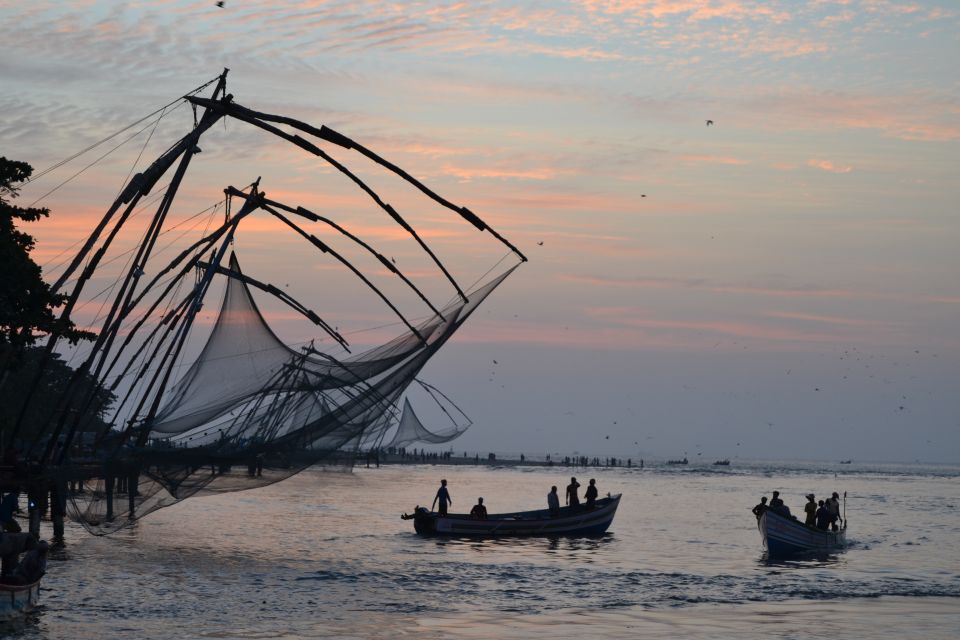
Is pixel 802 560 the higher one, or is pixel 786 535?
pixel 786 535

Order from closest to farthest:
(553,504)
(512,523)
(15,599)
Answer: (15,599), (512,523), (553,504)

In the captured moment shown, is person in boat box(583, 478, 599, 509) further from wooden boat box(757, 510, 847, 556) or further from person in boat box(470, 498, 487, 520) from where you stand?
wooden boat box(757, 510, 847, 556)

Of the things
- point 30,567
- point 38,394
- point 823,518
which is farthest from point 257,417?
point 38,394

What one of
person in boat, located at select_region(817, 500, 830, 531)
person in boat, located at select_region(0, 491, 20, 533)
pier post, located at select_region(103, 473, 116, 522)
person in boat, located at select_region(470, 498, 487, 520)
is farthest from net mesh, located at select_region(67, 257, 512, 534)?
person in boat, located at select_region(817, 500, 830, 531)

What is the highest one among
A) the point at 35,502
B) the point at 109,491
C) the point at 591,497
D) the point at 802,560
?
the point at 109,491

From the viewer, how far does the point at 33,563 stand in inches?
691

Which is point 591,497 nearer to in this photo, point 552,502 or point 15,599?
point 552,502

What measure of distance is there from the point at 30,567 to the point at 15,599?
19.7 inches

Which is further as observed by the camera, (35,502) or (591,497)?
(591,497)

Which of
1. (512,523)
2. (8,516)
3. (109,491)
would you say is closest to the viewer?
(8,516)

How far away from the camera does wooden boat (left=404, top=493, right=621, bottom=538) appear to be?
33.2 metres

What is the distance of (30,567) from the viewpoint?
17547 millimetres

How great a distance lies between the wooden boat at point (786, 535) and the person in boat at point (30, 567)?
63.6 ft

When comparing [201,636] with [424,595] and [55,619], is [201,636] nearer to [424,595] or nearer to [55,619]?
[55,619]
